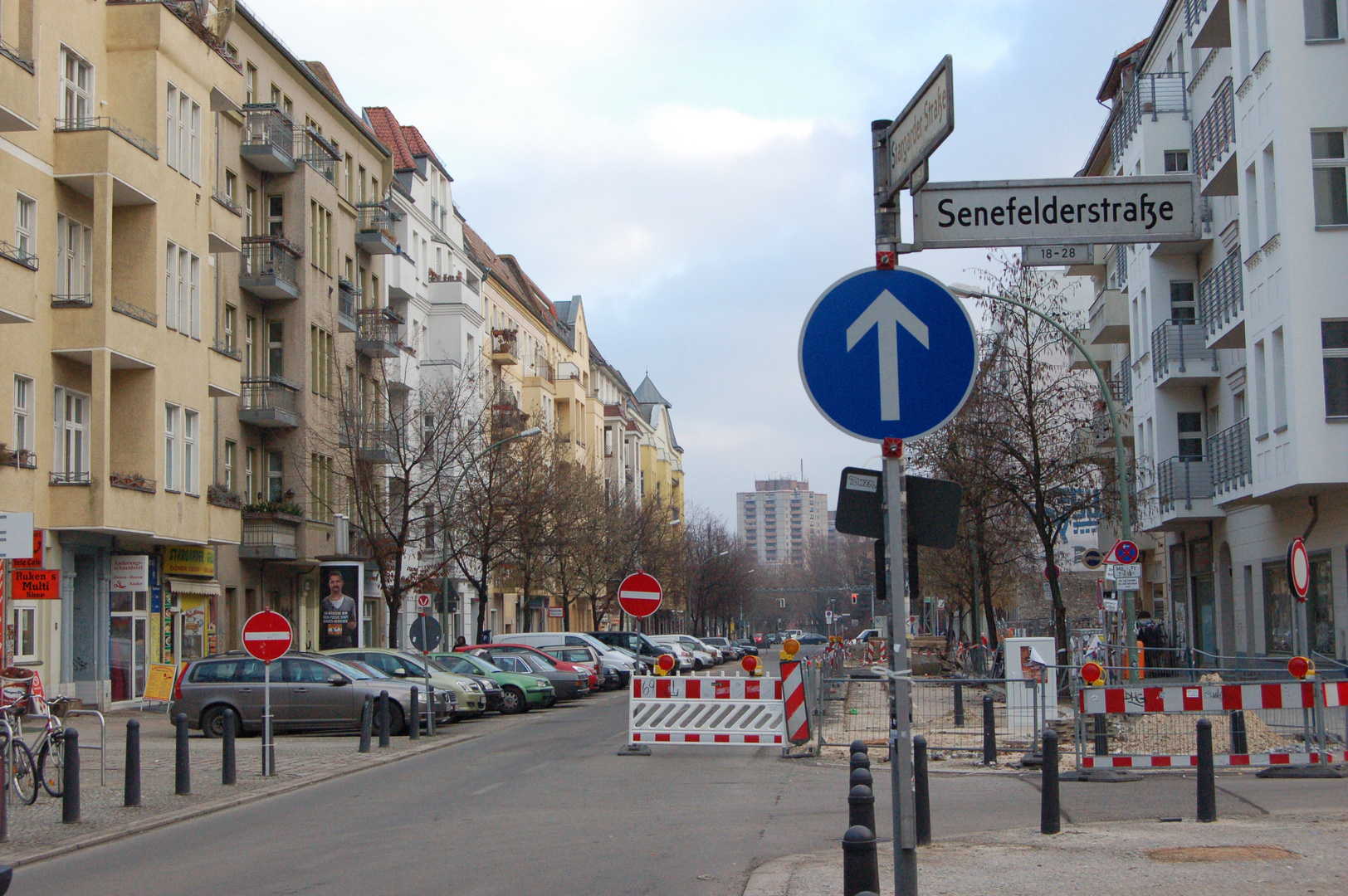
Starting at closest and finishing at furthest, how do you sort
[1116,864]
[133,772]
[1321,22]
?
[1116,864] → [133,772] → [1321,22]

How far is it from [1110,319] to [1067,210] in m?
41.4

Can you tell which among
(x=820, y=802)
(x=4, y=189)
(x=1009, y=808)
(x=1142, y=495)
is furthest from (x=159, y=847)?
(x=1142, y=495)

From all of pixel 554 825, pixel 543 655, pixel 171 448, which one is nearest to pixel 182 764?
pixel 554 825

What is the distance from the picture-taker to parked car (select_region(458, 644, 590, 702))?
34531mm

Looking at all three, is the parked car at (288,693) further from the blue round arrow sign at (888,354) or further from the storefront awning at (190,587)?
the blue round arrow sign at (888,354)

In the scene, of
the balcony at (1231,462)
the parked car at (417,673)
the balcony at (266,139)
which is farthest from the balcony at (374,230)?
the balcony at (1231,462)

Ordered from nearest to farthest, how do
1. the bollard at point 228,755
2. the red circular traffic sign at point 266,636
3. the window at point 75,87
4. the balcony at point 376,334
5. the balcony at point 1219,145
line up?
the bollard at point 228,755
the red circular traffic sign at point 266,636
the window at point 75,87
the balcony at point 1219,145
the balcony at point 376,334

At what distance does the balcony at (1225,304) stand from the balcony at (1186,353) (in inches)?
51.0

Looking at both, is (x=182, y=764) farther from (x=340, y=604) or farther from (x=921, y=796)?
(x=340, y=604)

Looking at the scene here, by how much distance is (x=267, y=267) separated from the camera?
1640 inches

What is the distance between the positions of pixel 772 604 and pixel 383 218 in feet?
449

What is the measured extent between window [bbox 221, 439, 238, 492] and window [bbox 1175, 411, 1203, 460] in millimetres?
26007

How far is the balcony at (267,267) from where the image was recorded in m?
41.2

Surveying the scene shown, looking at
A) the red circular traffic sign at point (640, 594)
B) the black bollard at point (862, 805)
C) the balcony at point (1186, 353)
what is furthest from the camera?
the balcony at point (1186, 353)
